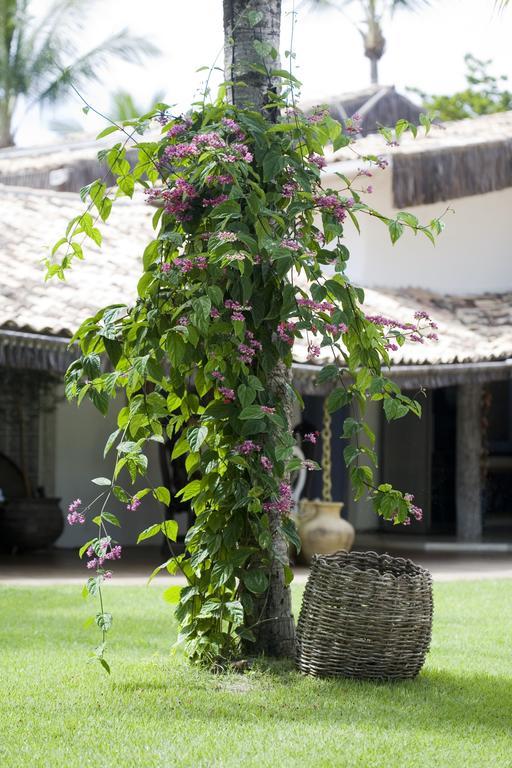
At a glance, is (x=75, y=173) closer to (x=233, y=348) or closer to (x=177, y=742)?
(x=233, y=348)

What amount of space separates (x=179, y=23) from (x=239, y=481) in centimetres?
2078

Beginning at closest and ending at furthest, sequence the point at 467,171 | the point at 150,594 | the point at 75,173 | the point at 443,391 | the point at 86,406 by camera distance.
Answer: the point at 150,594 → the point at 86,406 → the point at 467,171 → the point at 443,391 → the point at 75,173

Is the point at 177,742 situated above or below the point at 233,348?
below

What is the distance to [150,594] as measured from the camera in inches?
338

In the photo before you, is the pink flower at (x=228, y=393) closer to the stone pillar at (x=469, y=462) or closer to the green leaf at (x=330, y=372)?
the green leaf at (x=330, y=372)

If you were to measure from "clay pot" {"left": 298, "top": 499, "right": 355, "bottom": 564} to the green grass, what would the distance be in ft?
12.9

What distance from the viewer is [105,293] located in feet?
35.7

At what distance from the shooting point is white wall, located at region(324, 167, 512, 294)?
44.4 feet

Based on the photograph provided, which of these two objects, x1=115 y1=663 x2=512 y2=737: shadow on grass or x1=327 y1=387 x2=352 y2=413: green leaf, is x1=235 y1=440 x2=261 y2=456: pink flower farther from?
x1=115 y1=663 x2=512 y2=737: shadow on grass

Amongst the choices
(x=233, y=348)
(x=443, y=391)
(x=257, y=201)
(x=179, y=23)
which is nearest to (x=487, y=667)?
(x=233, y=348)

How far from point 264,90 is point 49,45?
900 inches

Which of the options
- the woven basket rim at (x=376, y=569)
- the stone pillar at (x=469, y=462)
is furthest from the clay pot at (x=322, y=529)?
the woven basket rim at (x=376, y=569)

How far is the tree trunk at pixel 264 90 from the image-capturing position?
17.6 ft

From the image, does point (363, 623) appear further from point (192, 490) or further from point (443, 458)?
point (443, 458)
